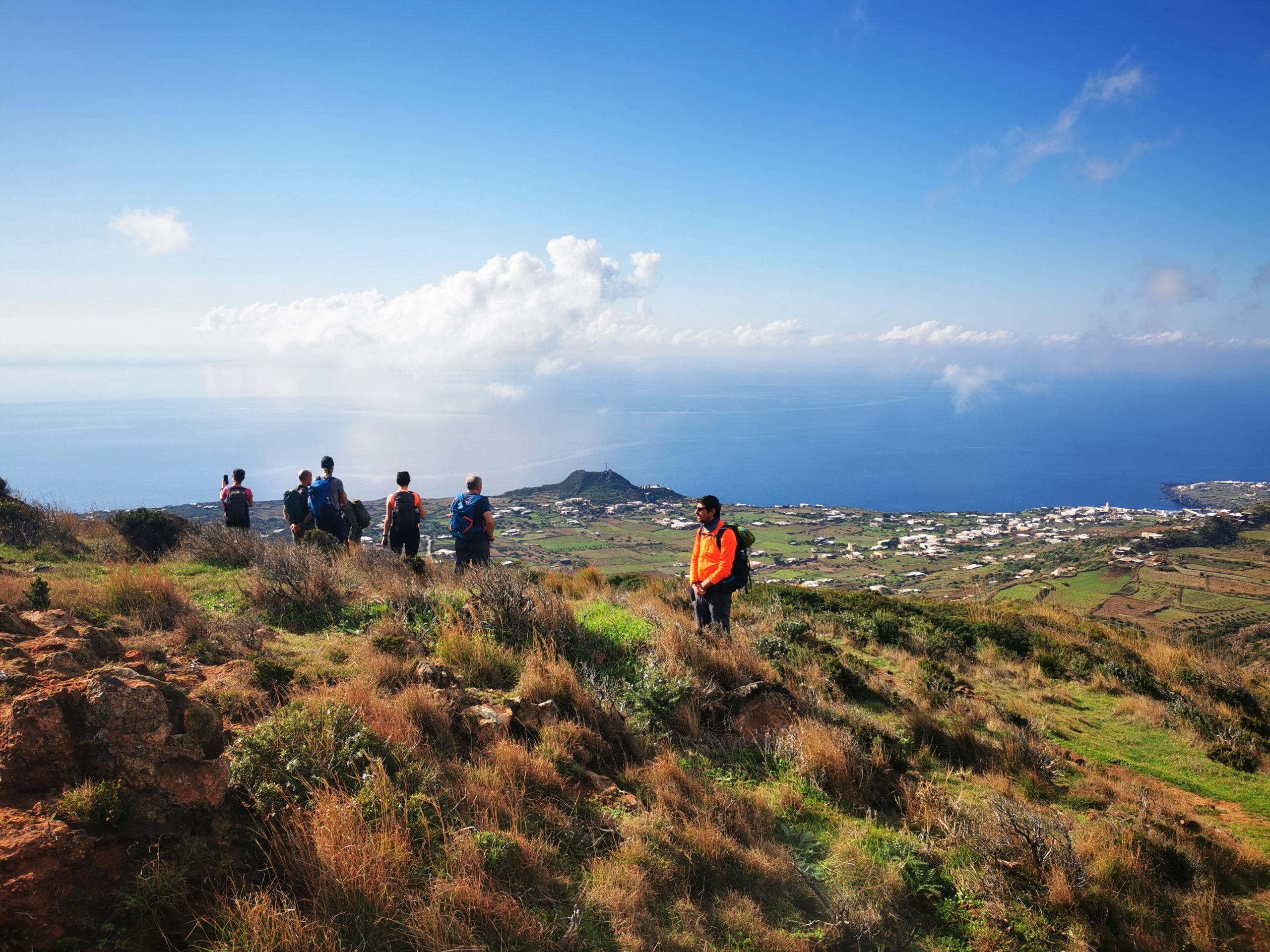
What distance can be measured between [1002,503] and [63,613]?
430ft

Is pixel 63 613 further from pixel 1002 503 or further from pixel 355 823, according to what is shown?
pixel 1002 503

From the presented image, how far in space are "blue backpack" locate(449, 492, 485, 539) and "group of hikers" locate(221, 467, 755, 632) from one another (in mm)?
11

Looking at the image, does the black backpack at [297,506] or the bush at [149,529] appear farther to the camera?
the bush at [149,529]

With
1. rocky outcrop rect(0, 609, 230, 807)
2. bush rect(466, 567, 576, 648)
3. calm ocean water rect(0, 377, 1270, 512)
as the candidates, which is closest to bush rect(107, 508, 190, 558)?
bush rect(466, 567, 576, 648)

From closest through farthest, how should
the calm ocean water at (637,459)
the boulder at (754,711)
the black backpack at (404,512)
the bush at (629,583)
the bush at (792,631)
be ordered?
the boulder at (754,711) → the bush at (792,631) → the black backpack at (404,512) → the bush at (629,583) → the calm ocean water at (637,459)

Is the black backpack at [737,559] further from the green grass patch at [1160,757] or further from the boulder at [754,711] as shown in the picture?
the green grass patch at [1160,757]

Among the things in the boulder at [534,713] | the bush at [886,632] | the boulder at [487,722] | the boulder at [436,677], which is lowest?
the bush at [886,632]

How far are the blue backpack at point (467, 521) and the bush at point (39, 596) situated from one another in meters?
4.36

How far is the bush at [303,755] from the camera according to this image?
301cm

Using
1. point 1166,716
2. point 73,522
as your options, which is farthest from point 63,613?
point 1166,716

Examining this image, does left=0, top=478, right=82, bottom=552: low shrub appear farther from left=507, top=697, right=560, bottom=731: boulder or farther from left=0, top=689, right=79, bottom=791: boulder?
left=507, top=697, right=560, bottom=731: boulder

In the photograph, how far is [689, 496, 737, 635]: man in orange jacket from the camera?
718 cm

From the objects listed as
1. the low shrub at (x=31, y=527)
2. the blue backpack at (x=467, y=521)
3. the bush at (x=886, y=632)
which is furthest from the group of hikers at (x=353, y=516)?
the bush at (x=886, y=632)

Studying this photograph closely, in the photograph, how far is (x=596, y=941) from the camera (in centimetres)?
284
